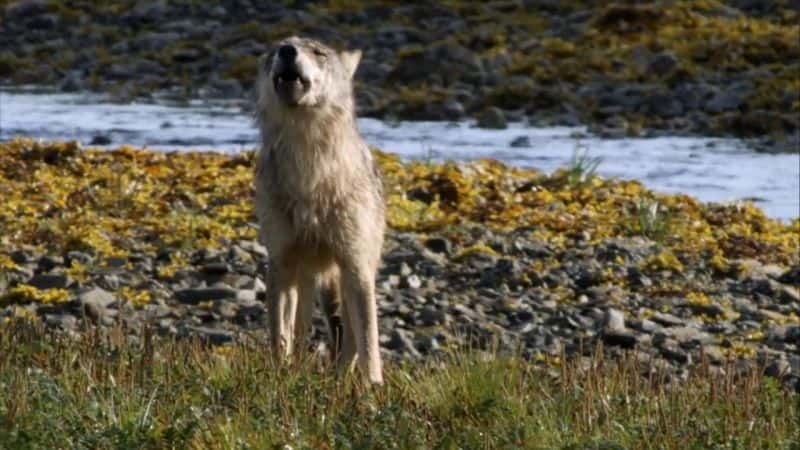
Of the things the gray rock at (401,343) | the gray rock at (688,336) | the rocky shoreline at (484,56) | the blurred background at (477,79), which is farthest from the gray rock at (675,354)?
the rocky shoreline at (484,56)

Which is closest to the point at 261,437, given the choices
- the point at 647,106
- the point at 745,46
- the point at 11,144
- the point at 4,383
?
the point at 4,383

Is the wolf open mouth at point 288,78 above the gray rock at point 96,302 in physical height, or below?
above

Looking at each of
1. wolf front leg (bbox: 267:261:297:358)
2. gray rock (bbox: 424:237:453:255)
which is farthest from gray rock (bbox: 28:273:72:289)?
wolf front leg (bbox: 267:261:297:358)

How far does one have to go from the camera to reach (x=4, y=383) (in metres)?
7.54

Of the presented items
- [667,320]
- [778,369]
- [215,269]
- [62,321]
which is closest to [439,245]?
[215,269]

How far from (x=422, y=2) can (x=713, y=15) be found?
14.1ft

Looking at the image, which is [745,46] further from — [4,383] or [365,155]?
[4,383]

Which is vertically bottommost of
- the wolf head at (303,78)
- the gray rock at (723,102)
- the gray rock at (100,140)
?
the gray rock at (100,140)

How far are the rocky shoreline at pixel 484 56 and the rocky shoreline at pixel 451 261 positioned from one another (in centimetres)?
768

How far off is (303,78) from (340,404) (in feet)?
5.42

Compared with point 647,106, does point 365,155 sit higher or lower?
higher

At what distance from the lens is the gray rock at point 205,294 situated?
37.2ft

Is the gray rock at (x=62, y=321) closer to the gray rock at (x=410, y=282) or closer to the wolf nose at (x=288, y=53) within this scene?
the gray rock at (x=410, y=282)

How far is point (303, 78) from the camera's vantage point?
8.60 metres
